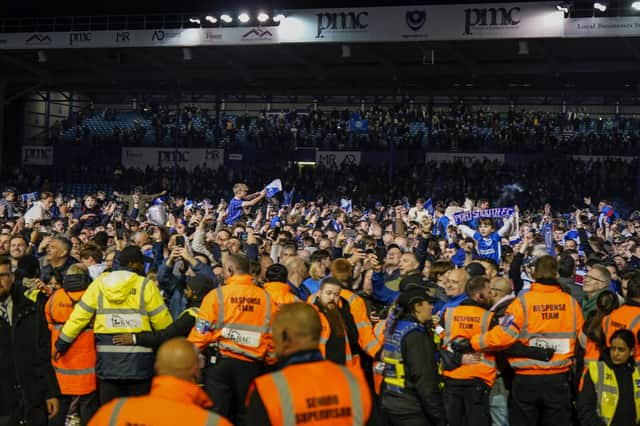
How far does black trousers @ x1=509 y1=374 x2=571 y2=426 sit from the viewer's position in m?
6.58

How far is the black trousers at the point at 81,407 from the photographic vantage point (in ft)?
23.2

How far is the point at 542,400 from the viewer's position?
21.7 feet

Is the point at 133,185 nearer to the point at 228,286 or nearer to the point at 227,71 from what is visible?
the point at 227,71

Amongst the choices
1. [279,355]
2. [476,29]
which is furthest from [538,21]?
[279,355]

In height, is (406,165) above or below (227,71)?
below

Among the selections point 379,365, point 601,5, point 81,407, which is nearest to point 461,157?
point 601,5

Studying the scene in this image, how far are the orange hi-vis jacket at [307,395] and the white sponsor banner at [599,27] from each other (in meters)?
21.1

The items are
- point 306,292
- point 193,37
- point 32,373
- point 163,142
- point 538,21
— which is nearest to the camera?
point 32,373

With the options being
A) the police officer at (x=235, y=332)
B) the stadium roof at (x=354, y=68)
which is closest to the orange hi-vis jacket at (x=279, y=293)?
Answer: the police officer at (x=235, y=332)

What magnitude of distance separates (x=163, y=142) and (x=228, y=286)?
29.9 m

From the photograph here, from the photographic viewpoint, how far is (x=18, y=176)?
33.3 meters

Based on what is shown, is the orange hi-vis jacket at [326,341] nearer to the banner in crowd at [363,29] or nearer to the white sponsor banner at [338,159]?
the banner in crowd at [363,29]

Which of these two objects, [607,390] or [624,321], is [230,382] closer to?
[607,390]

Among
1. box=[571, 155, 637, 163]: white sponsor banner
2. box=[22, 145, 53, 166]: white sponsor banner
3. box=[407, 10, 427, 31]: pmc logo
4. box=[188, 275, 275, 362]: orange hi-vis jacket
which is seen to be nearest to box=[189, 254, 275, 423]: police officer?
box=[188, 275, 275, 362]: orange hi-vis jacket
